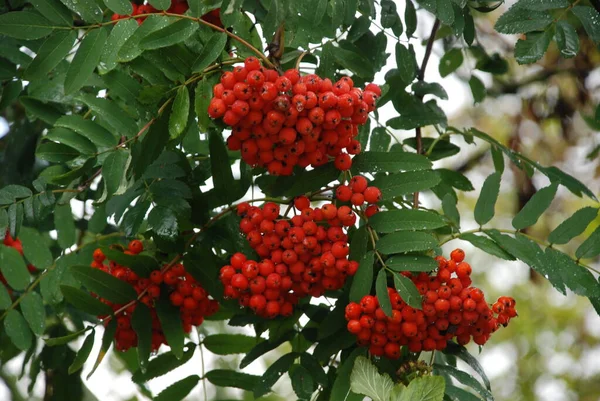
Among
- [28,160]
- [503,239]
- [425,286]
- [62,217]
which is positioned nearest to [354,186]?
[425,286]

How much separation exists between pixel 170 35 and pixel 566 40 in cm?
93

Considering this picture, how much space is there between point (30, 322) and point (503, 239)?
4.23ft

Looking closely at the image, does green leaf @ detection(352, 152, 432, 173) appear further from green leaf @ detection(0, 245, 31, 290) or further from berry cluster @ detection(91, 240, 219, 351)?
green leaf @ detection(0, 245, 31, 290)

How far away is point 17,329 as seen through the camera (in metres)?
2.29

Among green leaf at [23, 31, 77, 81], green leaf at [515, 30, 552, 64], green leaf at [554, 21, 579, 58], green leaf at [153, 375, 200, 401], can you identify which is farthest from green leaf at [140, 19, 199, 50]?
green leaf at [153, 375, 200, 401]

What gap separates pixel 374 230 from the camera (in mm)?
1870

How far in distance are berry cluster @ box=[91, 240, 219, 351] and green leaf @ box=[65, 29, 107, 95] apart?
1.46ft

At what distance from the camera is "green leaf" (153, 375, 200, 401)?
2.23 m

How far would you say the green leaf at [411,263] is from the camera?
1.74 meters

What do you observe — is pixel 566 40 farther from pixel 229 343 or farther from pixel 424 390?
pixel 229 343

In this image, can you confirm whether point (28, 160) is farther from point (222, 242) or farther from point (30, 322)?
point (222, 242)

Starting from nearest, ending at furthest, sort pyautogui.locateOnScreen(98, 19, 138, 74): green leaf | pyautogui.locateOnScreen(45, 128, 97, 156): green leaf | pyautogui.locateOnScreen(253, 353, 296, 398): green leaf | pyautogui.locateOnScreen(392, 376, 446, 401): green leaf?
pyautogui.locateOnScreen(392, 376, 446, 401): green leaf
pyautogui.locateOnScreen(98, 19, 138, 74): green leaf
pyautogui.locateOnScreen(45, 128, 97, 156): green leaf
pyautogui.locateOnScreen(253, 353, 296, 398): green leaf

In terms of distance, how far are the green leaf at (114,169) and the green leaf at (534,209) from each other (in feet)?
3.07

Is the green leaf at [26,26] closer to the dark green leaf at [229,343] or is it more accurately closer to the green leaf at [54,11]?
the green leaf at [54,11]
